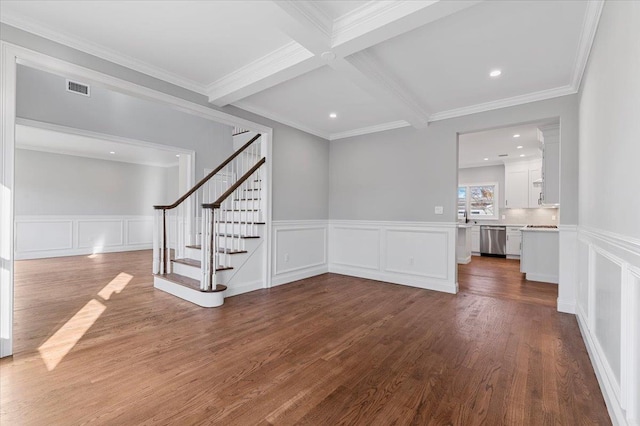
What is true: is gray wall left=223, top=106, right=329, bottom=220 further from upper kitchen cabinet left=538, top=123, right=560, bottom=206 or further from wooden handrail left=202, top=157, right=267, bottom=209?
upper kitchen cabinet left=538, top=123, right=560, bottom=206

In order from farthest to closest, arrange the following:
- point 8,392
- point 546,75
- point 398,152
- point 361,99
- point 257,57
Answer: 1. point 398,152
2. point 361,99
3. point 546,75
4. point 257,57
5. point 8,392

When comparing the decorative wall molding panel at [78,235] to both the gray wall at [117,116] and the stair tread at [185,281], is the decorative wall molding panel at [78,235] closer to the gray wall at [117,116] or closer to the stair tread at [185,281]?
the gray wall at [117,116]

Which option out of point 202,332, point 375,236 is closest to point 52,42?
point 202,332

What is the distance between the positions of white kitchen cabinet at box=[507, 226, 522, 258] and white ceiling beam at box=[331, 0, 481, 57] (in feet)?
23.2

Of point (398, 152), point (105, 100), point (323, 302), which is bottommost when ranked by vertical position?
point (323, 302)

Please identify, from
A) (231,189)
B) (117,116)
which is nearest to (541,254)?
(231,189)

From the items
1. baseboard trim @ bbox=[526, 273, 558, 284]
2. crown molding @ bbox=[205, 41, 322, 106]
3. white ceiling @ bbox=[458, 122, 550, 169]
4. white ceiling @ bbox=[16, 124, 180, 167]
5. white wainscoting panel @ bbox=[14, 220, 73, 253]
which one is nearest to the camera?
crown molding @ bbox=[205, 41, 322, 106]

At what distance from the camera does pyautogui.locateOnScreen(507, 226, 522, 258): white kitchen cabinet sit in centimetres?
728

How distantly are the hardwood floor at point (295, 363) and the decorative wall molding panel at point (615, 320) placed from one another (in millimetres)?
177

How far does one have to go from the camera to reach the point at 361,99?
374cm

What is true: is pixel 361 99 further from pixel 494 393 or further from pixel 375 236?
pixel 494 393

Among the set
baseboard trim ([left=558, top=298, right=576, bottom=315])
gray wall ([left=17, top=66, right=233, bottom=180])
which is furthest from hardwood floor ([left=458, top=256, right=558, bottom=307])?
gray wall ([left=17, top=66, right=233, bottom=180])

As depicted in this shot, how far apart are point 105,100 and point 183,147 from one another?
4.66 feet

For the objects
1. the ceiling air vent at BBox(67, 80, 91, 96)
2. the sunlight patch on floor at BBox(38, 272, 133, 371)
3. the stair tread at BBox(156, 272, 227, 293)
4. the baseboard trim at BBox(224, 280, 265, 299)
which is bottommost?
the sunlight patch on floor at BBox(38, 272, 133, 371)
